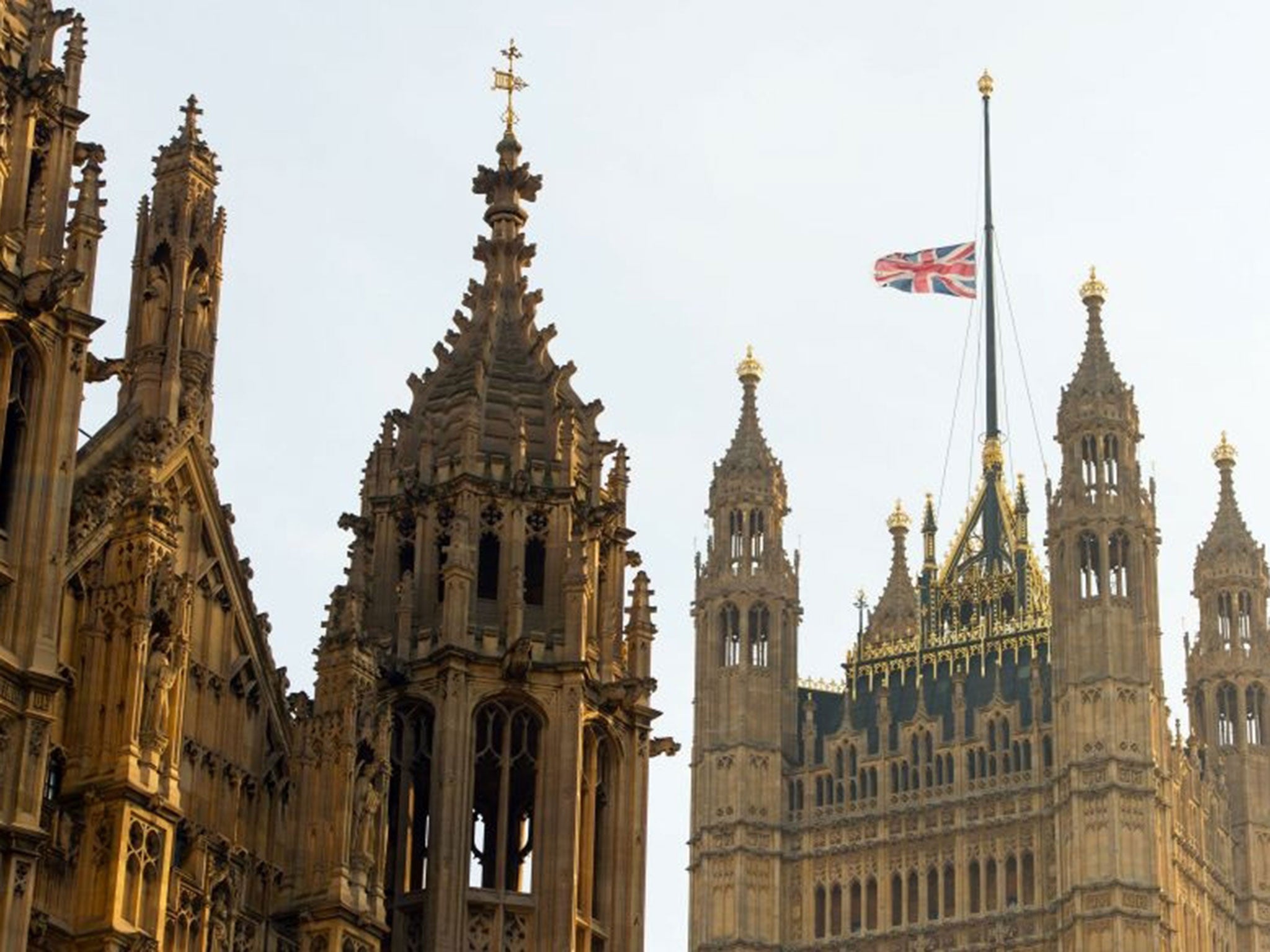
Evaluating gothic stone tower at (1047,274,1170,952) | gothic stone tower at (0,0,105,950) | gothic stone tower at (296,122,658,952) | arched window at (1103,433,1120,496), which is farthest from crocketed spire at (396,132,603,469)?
arched window at (1103,433,1120,496)

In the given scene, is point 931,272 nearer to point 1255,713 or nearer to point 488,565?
point 1255,713

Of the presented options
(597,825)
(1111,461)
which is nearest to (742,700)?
(1111,461)

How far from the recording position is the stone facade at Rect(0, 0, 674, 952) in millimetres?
32375

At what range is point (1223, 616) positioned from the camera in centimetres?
11806

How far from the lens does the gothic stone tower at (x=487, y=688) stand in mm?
37906

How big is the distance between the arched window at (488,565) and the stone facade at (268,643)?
35mm

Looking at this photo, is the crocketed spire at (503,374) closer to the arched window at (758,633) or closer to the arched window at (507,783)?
the arched window at (507,783)

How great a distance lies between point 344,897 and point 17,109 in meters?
9.17

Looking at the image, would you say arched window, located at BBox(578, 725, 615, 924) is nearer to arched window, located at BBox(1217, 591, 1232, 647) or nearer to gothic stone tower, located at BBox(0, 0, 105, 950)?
gothic stone tower, located at BBox(0, 0, 105, 950)

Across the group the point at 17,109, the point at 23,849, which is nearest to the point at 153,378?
the point at 17,109

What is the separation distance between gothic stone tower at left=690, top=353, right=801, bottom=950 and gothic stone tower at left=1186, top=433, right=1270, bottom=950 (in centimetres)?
1446

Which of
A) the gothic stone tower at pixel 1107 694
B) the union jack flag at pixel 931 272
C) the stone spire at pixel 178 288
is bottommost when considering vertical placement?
the stone spire at pixel 178 288

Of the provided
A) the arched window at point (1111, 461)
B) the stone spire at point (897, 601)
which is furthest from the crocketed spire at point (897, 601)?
the arched window at point (1111, 461)

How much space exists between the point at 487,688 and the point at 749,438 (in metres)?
79.9
